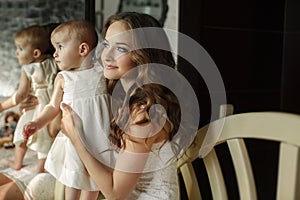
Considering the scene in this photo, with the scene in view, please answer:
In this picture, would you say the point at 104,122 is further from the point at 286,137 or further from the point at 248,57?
the point at 248,57

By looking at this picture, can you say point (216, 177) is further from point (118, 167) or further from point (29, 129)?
point (29, 129)

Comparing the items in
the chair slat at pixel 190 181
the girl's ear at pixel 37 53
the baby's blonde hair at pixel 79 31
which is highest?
the baby's blonde hair at pixel 79 31

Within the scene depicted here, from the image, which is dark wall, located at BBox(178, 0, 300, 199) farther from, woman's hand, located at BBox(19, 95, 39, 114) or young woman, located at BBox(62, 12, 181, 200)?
woman's hand, located at BBox(19, 95, 39, 114)

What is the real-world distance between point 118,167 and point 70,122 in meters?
0.11

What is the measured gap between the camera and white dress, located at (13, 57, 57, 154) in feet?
2.60

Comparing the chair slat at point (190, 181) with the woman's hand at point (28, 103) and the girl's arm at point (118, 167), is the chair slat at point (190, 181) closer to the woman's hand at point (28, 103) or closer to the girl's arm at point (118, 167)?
the girl's arm at point (118, 167)

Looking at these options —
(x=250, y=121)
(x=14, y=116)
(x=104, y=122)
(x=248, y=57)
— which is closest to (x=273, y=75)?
(x=248, y=57)

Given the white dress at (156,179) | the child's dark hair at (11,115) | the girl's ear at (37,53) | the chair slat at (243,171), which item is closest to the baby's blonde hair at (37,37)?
the girl's ear at (37,53)

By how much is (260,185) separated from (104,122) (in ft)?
1.77

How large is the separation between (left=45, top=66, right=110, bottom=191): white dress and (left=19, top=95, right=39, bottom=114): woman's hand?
2.1 inches

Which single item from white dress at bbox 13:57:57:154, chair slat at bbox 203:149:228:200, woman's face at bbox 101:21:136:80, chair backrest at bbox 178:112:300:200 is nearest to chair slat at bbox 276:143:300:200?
chair backrest at bbox 178:112:300:200

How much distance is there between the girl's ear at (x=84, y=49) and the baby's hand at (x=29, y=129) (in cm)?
14

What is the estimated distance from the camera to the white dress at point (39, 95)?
2.60 ft

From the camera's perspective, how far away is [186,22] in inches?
36.9
